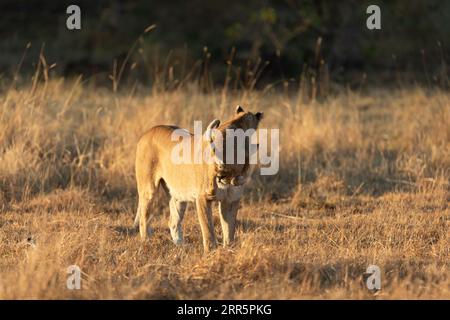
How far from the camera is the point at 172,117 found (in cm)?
1192

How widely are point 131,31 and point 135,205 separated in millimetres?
14576

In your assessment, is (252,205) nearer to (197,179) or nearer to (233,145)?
(197,179)

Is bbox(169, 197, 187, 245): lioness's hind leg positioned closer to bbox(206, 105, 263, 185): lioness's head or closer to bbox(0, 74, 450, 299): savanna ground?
bbox(0, 74, 450, 299): savanna ground

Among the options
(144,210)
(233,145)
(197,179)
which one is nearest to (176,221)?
(144,210)

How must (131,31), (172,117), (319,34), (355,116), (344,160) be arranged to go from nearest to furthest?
(344,160) → (172,117) → (355,116) → (319,34) → (131,31)

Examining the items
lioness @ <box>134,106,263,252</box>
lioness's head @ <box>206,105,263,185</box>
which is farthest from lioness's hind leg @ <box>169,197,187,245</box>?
lioness's head @ <box>206,105,263,185</box>

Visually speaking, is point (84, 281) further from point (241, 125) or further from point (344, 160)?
point (344, 160)

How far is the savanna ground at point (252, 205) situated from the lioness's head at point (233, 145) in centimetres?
58

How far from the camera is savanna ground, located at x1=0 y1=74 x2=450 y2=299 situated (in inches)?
253

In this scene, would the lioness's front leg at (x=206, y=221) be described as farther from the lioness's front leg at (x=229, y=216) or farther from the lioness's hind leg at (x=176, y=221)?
the lioness's hind leg at (x=176, y=221)

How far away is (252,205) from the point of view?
973 cm

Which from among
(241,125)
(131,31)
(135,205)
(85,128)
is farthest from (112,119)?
(131,31)

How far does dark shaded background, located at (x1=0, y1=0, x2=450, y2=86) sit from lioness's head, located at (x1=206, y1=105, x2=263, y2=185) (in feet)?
29.9

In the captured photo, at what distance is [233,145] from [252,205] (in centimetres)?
299
